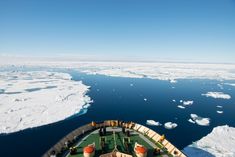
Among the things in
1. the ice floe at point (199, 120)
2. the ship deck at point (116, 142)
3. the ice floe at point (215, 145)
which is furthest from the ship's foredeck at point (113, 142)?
the ice floe at point (199, 120)

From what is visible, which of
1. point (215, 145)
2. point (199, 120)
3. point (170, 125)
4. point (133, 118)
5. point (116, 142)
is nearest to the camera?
point (116, 142)

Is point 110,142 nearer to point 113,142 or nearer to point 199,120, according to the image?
point 113,142

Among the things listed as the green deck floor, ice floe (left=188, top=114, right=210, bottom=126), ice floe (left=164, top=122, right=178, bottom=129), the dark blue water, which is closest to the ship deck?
the green deck floor

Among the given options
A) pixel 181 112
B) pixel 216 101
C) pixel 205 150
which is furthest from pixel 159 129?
pixel 216 101

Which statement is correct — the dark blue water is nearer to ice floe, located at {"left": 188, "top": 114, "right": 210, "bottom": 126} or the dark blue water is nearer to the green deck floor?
ice floe, located at {"left": 188, "top": 114, "right": 210, "bottom": 126}

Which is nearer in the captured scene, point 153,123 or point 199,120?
point 153,123

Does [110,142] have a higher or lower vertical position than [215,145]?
higher

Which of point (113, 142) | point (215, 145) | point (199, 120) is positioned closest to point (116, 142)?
point (113, 142)
